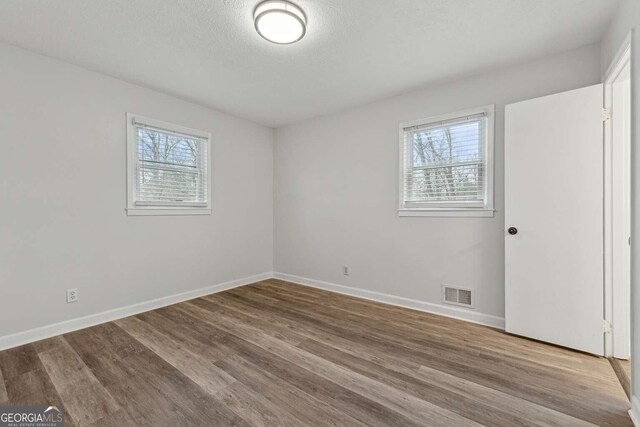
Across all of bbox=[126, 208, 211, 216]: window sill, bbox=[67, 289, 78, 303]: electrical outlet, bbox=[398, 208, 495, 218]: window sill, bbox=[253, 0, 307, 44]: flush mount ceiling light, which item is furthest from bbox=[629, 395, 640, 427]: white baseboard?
bbox=[67, 289, 78, 303]: electrical outlet

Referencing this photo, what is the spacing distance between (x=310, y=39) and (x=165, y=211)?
8.43 ft

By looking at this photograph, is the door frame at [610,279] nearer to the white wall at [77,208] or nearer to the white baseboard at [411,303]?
the white baseboard at [411,303]

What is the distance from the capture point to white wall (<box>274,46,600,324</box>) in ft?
9.16

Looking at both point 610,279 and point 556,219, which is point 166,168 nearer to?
point 556,219

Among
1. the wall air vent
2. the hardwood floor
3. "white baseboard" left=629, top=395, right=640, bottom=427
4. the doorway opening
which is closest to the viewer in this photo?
"white baseboard" left=629, top=395, right=640, bottom=427

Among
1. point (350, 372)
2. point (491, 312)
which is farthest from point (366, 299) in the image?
point (350, 372)

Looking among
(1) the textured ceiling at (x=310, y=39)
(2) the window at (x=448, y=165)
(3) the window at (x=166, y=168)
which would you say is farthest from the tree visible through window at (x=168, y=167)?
(2) the window at (x=448, y=165)

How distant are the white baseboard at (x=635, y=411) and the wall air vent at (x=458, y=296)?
1.38 metres

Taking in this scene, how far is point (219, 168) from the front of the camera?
4.03 meters

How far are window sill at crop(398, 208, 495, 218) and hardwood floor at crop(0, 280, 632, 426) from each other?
1128 millimetres

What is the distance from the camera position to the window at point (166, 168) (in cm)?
319

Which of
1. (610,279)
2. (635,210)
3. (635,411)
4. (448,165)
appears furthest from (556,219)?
(635,411)

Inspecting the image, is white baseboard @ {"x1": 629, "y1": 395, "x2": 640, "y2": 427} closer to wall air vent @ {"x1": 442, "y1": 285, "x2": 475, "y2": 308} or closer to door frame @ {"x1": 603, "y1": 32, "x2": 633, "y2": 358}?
door frame @ {"x1": 603, "y1": 32, "x2": 633, "y2": 358}

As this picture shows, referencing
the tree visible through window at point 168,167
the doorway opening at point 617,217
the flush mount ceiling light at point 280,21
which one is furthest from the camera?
the tree visible through window at point 168,167
